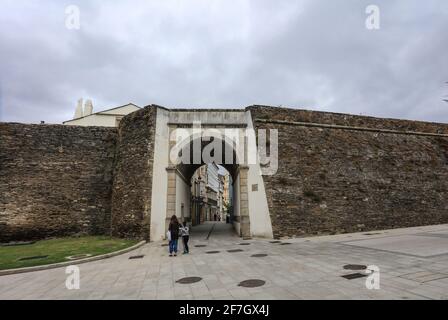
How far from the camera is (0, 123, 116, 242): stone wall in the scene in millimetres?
15242

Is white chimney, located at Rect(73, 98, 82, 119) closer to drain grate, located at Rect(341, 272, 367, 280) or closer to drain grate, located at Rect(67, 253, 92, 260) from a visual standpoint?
drain grate, located at Rect(67, 253, 92, 260)

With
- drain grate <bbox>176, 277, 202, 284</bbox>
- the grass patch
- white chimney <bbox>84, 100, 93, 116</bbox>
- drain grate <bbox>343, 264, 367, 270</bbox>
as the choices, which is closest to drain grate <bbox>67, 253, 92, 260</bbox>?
the grass patch

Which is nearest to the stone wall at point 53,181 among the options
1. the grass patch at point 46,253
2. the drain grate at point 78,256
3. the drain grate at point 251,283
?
the grass patch at point 46,253

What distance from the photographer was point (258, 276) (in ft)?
21.1

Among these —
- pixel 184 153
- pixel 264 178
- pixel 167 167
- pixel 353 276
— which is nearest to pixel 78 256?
pixel 167 167

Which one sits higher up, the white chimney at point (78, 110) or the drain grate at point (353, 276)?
the white chimney at point (78, 110)

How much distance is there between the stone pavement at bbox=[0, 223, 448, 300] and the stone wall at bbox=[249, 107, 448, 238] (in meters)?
5.25

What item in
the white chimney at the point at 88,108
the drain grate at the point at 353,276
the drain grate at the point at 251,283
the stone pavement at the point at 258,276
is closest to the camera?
the stone pavement at the point at 258,276

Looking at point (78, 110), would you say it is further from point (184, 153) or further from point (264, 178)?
point (264, 178)

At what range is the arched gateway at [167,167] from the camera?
47.6ft

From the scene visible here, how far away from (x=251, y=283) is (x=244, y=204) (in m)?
9.07

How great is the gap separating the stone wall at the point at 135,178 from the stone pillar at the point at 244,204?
191 inches

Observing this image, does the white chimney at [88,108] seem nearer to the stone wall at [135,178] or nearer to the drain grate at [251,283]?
the stone wall at [135,178]
